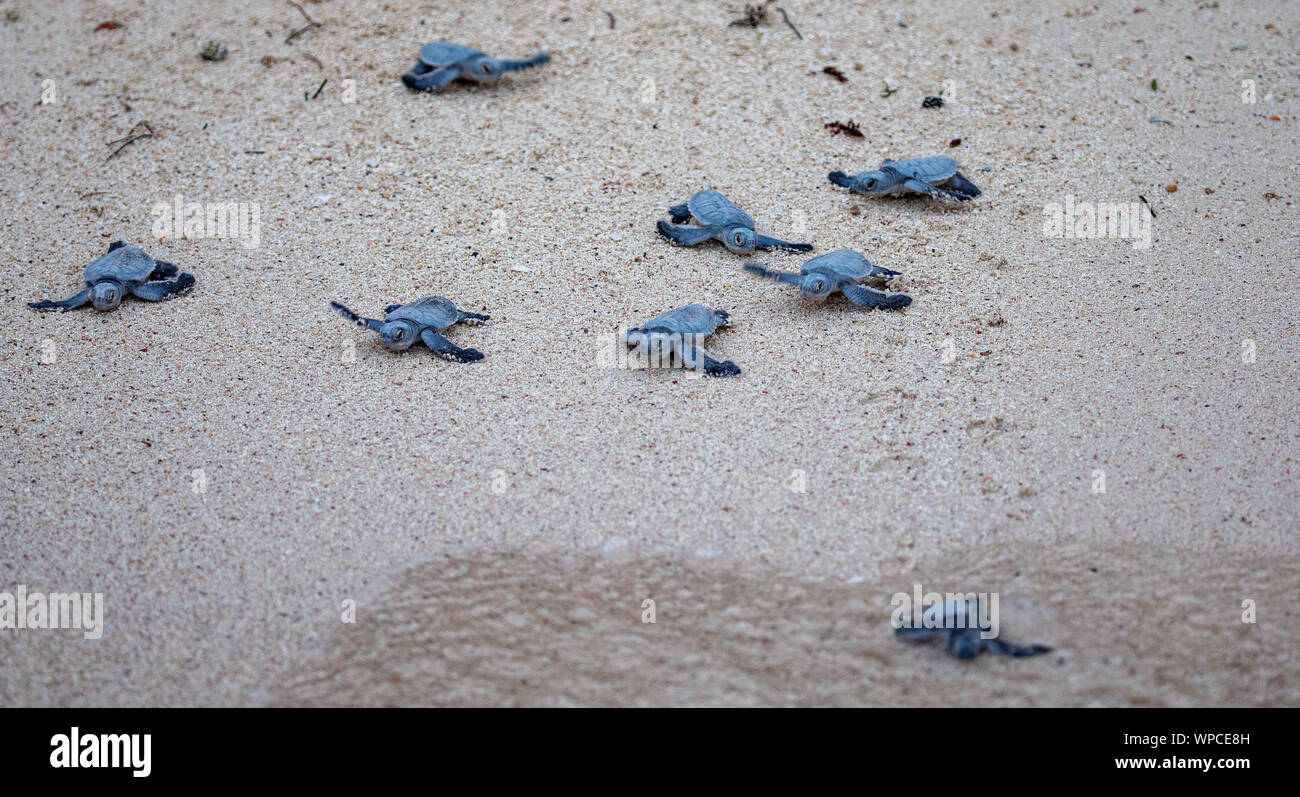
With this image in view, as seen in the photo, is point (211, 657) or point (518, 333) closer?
point (211, 657)

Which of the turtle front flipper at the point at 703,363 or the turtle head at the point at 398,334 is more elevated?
the turtle head at the point at 398,334

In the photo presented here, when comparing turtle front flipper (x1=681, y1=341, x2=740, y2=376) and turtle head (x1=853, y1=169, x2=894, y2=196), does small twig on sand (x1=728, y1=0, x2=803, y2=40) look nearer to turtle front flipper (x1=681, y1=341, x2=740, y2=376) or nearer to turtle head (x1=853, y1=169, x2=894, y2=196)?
turtle head (x1=853, y1=169, x2=894, y2=196)

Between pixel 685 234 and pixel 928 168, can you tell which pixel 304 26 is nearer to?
pixel 685 234

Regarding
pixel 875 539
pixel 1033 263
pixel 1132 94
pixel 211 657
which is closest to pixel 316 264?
pixel 211 657

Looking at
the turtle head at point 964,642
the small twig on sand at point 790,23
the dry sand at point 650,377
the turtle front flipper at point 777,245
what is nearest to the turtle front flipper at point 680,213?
the dry sand at point 650,377

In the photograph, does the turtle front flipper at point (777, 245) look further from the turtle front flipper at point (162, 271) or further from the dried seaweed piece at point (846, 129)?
the turtle front flipper at point (162, 271)

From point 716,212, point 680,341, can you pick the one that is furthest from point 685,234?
point 680,341
